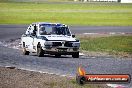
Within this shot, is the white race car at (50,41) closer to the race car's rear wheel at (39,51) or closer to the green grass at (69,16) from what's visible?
the race car's rear wheel at (39,51)

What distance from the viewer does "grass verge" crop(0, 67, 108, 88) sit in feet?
43.1

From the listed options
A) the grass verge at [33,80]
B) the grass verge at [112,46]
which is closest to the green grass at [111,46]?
the grass verge at [112,46]

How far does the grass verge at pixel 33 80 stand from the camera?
13143mm

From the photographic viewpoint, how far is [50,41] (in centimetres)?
2311

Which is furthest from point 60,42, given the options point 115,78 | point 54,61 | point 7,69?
point 115,78

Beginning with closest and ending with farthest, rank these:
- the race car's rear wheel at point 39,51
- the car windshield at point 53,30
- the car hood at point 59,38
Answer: the race car's rear wheel at point 39,51 < the car hood at point 59,38 < the car windshield at point 53,30

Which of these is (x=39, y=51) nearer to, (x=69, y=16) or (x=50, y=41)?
(x=50, y=41)

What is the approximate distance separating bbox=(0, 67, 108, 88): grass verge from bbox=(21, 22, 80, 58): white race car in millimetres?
6762

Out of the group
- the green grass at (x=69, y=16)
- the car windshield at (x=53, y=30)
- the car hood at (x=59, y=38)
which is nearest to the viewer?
the car hood at (x=59, y=38)

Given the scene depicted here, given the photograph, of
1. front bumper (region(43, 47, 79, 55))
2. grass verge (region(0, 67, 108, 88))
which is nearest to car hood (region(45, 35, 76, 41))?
front bumper (region(43, 47, 79, 55))

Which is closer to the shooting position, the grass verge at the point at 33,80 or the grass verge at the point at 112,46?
the grass verge at the point at 33,80

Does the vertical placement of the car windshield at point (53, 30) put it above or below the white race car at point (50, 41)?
above

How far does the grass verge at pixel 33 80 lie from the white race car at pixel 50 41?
22.2ft

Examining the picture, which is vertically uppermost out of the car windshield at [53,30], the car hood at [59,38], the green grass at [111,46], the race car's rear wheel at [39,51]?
the car windshield at [53,30]
